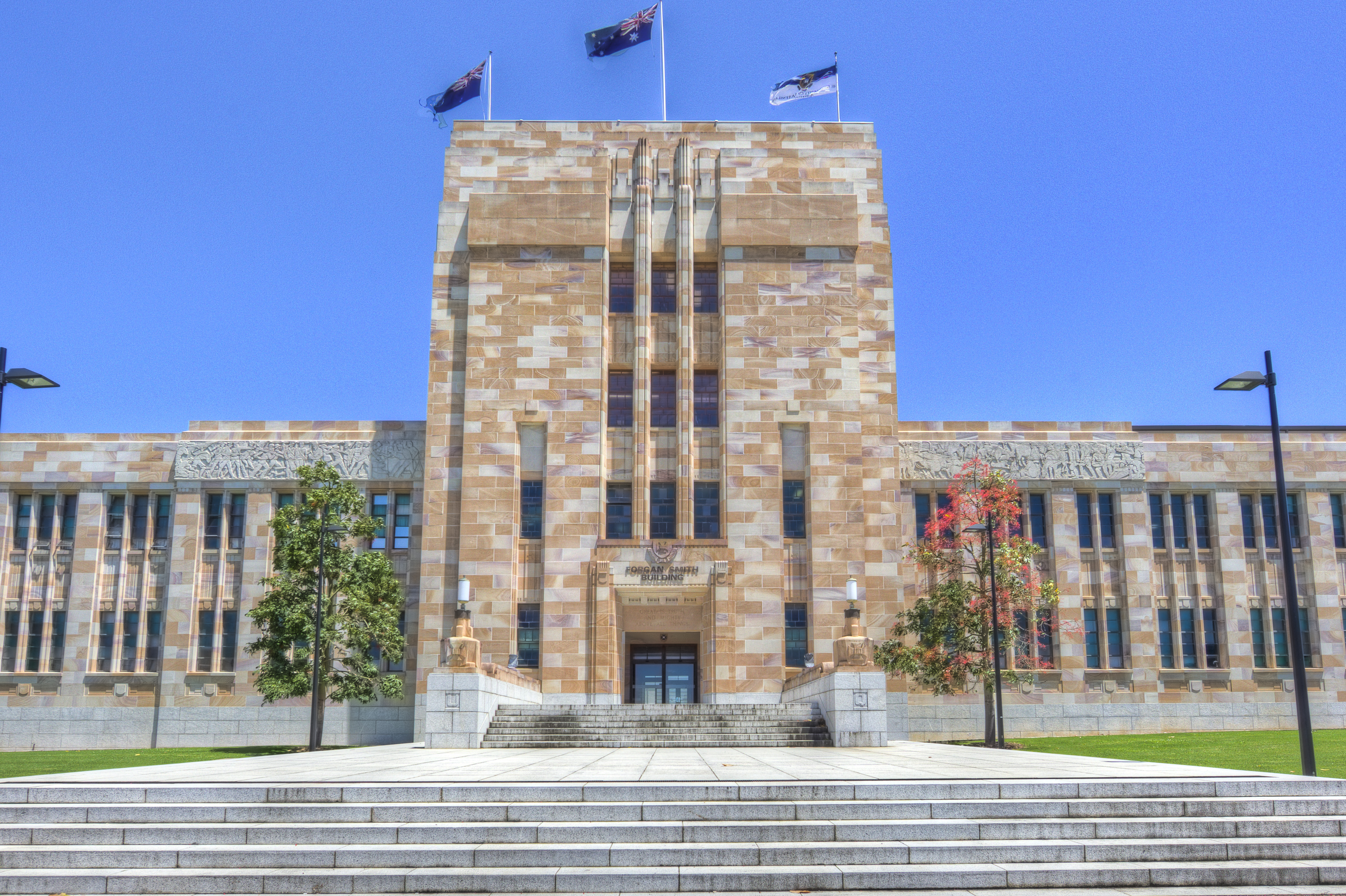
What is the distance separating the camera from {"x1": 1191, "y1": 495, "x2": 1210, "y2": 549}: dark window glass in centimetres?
4203

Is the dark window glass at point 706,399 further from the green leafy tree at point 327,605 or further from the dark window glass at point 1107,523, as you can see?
the dark window glass at point 1107,523

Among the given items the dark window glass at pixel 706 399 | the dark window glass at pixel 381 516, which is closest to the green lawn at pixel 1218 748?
the dark window glass at pixel 706 399

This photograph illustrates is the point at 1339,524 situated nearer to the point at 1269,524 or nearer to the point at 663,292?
the point at 1269,524

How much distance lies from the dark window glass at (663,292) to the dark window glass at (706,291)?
728 mm

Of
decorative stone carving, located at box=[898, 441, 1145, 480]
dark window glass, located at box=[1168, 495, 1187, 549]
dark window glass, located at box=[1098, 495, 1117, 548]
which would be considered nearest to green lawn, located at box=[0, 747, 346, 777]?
decorative stone carving, located at box=[898, 441, 1145, 480]

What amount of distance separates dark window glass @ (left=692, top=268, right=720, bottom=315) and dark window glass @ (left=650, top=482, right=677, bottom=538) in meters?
6.42

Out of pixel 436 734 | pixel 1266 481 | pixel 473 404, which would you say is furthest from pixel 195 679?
pixel 1266 481

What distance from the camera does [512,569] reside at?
123 feet

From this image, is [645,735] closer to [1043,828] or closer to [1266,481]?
[1043,828]

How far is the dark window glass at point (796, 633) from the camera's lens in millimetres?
37250

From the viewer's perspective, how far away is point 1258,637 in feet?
136

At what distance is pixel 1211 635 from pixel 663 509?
68.2ft

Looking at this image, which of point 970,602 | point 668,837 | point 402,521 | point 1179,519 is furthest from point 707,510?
point 668,837

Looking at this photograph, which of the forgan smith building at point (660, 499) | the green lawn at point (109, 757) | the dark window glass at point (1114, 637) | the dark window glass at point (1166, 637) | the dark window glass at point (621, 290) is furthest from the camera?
the dark window glass at point (1166, 637)
